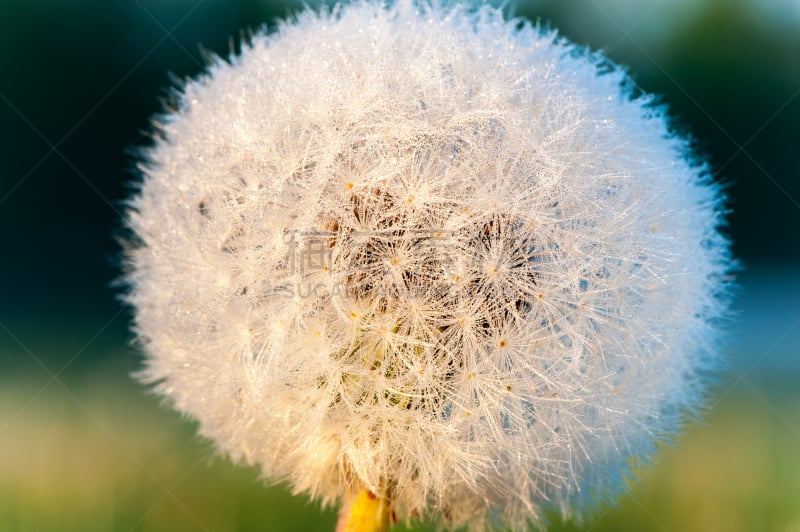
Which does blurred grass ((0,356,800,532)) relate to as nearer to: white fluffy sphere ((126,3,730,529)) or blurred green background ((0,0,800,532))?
blurred green background ((0,0,800,532))

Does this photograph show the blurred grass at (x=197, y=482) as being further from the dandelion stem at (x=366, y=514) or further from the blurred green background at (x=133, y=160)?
the dandelion stem at (x=366, y=514)

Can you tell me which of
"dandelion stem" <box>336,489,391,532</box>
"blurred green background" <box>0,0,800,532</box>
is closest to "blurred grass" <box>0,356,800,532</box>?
"blurred green background" <box>0,0,800,532</box>

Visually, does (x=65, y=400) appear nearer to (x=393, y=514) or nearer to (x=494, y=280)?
(x=393, y=514)

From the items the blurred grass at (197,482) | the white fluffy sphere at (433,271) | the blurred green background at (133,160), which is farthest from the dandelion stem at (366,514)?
the blurred green background at (133,160)

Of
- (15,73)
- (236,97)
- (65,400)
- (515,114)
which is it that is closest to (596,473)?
(515,114)

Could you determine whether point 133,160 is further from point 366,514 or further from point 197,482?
point 366,514

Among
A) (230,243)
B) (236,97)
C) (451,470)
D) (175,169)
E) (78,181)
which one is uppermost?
(78,181)
